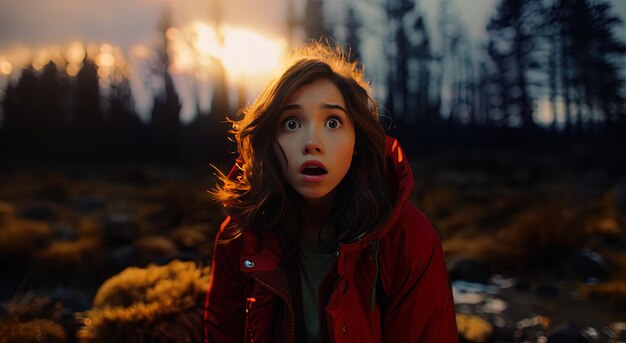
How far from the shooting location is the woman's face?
5.37 feet

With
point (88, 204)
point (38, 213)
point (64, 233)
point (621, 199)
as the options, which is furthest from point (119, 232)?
point (621, 199)

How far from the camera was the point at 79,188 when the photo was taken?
44.1 feet

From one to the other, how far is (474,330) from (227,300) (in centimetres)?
205

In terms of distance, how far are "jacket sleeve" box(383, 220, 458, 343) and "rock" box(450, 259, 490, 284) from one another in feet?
10.9

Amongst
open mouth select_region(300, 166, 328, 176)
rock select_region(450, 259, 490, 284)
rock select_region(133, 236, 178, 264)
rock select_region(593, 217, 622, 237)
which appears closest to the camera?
open mouth select_region(300, 166, 328, 176)

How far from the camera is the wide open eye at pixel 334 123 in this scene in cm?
169

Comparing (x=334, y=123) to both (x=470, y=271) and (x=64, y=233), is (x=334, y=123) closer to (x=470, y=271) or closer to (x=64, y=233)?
(x=470, y=271)

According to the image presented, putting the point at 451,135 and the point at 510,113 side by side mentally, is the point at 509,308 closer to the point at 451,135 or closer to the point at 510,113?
the point at 510,113

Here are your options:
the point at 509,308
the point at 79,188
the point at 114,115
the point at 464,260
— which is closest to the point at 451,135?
the point at 464,260

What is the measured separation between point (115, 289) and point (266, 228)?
3.85 feet

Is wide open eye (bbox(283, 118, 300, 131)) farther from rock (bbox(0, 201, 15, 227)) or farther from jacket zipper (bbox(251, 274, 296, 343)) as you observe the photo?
rock (bbox(0, 201, 15, 227))

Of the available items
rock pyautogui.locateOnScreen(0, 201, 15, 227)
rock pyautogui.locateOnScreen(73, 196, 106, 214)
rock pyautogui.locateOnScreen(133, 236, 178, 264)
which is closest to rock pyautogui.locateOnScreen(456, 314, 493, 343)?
rock pyautogui.locateOnScreen(133, 236, 178, 264)

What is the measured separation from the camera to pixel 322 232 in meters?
1.88

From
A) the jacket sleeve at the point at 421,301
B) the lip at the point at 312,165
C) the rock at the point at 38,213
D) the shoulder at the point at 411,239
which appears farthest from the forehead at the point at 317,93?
the rock at the point at 38,213
